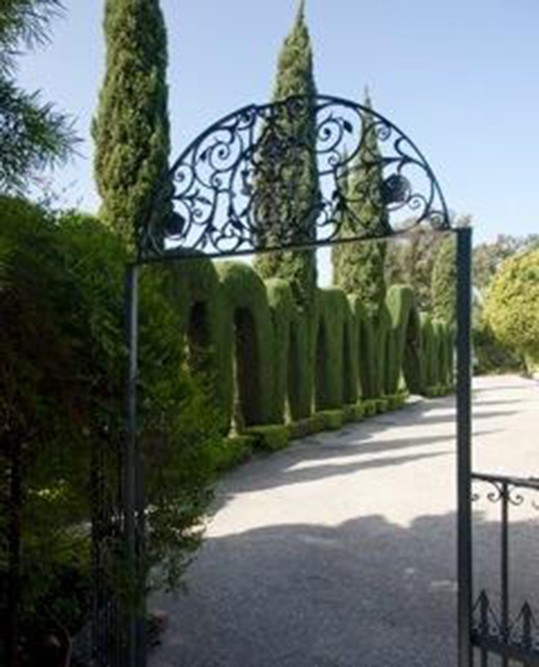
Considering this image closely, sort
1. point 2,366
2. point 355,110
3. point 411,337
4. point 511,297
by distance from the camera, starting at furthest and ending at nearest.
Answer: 1. point 511,297
2. point 411,337
3. point 355,110
4. point 2,366

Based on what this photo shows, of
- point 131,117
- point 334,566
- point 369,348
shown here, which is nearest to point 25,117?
point 334,566

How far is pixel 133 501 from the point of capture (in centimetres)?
427

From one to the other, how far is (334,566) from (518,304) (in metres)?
34.4

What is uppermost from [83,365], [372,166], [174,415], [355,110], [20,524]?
[355,110]

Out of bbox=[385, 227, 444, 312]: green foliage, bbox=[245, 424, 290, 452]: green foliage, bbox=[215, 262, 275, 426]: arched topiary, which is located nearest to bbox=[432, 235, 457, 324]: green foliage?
bbox=[385, 227, 444, 312]: green foliage

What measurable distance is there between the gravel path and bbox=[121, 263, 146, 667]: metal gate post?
656mm

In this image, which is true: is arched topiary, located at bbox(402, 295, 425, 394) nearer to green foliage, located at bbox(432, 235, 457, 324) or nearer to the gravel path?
green foliage, located at bbox(432, 235, 457, 324)

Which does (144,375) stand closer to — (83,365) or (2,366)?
(83,365)

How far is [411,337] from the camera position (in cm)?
2786

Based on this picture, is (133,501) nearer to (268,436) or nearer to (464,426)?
(464,426)

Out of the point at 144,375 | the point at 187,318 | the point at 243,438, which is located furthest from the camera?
the point at 243,438

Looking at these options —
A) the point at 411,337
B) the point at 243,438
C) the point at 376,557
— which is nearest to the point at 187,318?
the point at 243,438

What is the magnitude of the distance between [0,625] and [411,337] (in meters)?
24.6

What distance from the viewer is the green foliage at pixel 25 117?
2980 millimetres
